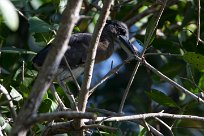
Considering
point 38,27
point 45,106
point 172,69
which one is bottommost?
point 172,69

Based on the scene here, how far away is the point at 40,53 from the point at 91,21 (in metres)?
0.68

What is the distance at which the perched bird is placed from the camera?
3.57 metres

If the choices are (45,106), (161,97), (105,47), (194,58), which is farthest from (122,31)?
(194,58)

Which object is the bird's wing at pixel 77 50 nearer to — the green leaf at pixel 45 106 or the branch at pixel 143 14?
the branch at pixel 143 14

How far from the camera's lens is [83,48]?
3.98 meters

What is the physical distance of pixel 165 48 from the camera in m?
3.60

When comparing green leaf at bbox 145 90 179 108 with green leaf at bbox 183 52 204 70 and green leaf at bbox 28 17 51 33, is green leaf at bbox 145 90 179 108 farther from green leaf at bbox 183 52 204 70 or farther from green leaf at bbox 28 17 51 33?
green leaf at bbox 28 17 51 33

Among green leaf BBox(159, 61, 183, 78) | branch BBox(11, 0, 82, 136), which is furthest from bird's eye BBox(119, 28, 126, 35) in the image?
branch BBox(11, 0, 82, 136)

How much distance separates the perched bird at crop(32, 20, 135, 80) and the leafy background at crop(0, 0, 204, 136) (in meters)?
0.07

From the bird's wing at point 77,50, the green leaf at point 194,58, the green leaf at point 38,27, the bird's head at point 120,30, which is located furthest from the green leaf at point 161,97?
the bird's head at point 120,30

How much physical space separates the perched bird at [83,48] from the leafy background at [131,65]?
7 centimetres

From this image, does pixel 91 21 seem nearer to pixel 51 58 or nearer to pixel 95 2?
pixel 95 2

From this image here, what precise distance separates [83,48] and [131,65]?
2.95 feet

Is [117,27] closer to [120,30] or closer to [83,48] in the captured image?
[120,30]
